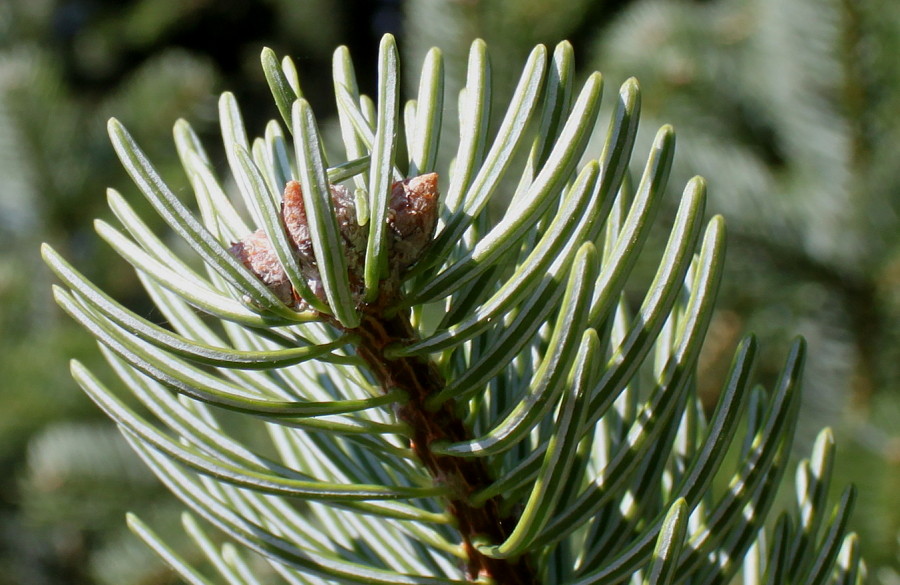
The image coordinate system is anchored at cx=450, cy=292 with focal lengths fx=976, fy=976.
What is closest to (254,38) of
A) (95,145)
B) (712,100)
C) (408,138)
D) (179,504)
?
(95,145)

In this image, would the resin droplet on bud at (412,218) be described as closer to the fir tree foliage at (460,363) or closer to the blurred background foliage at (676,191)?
the fir tree foliage at (460,363)

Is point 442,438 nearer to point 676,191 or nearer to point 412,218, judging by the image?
point 412,218

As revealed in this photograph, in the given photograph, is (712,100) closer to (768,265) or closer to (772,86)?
(772,86)

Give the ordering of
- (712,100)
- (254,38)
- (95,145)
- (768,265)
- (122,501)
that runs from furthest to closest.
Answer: (254,38), (95,145), (122,501), (712,100), (768,265)

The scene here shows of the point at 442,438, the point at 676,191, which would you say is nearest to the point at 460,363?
the point at 442,438

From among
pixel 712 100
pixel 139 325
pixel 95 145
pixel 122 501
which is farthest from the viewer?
pixel 95 145

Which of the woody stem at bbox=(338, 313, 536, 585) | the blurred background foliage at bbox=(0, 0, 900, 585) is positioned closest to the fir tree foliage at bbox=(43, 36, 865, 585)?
the woody stem at bbox=(338, 313, 536, 585)
